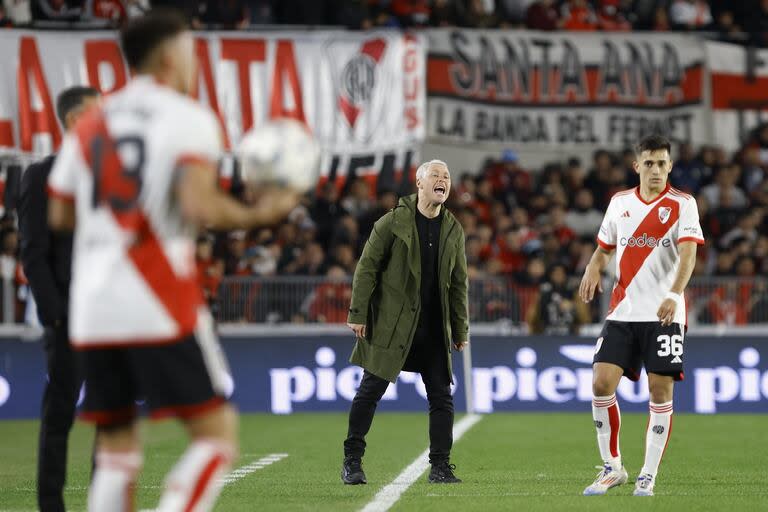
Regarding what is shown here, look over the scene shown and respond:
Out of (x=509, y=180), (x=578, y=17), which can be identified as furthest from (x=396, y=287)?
(x=578, y=17)

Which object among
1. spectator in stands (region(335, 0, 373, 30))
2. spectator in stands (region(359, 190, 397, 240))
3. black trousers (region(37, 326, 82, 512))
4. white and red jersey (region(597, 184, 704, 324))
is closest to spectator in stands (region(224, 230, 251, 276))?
spectator in stands (region(359, 190, 397, 240))

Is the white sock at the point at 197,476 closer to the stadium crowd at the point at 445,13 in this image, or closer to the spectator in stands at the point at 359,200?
the spectator in stands at the point at 359,200

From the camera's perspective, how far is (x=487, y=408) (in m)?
17.2

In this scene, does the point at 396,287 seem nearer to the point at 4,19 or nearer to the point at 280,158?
Result: the point at 280,158

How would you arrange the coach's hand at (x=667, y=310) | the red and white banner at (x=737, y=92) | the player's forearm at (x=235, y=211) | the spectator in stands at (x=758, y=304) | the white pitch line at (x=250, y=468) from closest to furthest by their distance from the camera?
the player's forearm at (x=235, y=211) → the coach's hand at (x=667, y=310) → the white pitch line at (x=250, y=468) → the spectator in stands at (x=758, y=304) → the red and white banner at (x=737, y=92)

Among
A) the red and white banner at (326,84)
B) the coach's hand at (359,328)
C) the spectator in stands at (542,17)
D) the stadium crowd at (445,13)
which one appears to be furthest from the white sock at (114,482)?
the spectator in stands at (542,17)

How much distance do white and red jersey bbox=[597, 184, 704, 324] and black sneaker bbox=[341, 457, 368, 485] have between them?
6.49 feet

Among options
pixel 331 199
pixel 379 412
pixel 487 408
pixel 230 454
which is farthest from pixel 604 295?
pixel 230 454

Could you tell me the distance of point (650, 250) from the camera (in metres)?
9.25

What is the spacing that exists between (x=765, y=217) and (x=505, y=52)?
4.63 metres

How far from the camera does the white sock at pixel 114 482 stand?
5184mm

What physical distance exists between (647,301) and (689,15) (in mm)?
15640

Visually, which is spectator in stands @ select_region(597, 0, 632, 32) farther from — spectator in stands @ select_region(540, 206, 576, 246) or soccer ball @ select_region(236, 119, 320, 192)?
soccer ball @ select_region(236, 119, 320, 192)

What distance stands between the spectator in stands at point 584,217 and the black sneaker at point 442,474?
11967mm
